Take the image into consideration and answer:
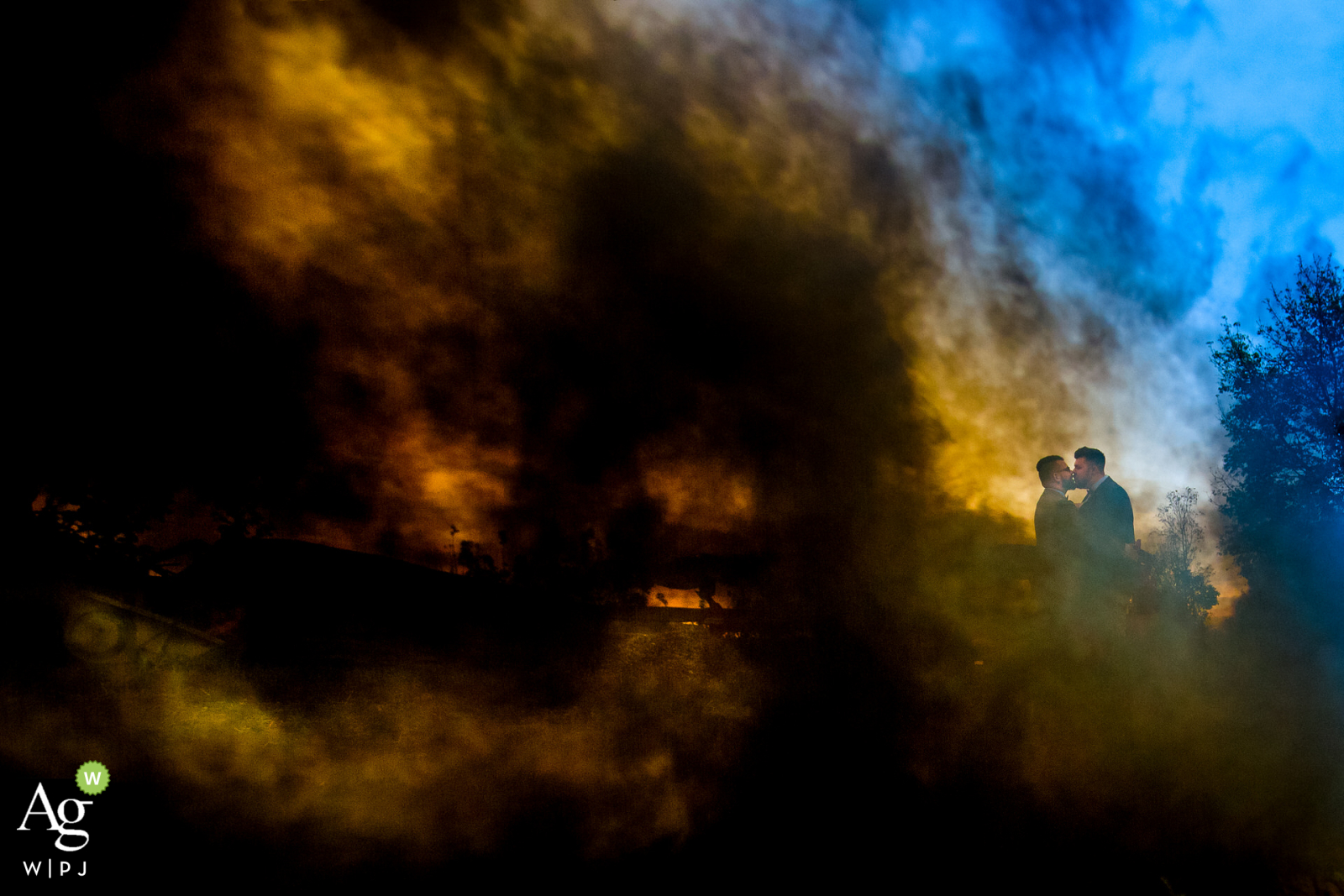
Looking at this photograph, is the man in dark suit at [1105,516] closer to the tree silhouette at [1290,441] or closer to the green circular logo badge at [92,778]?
the green circular logo badge at [92,778]

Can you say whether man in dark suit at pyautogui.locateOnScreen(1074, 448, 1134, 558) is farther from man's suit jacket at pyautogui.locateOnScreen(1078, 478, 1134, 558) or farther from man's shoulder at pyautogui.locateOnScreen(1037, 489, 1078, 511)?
man's shoulder at pyautogui.locateOnScreen(1037, 489, 1078, 511)

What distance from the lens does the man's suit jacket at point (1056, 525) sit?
5.04 m

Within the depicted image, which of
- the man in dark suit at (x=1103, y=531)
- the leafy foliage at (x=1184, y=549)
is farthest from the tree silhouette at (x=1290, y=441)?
the man in dark suit at (x=1103, y=531)

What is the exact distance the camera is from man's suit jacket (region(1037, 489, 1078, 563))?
5043mm

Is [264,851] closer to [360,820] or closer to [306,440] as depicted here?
[360,820]

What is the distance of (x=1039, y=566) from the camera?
18.0 feet

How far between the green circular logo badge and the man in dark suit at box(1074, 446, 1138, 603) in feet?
26.5

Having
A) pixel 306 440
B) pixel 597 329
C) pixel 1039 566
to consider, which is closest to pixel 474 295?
pixel 597 329

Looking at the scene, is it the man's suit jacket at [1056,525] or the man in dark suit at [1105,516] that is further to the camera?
the man's suit jacket at [1056,525]

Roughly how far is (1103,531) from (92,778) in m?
8.22

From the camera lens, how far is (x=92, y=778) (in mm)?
2812

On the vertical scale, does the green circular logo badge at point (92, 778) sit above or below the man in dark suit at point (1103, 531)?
below

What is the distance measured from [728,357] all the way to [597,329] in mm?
1469

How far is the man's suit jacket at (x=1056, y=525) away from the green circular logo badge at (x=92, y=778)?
25.9 feet
